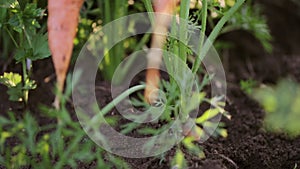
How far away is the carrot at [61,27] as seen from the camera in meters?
1.22

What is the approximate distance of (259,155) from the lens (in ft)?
4.42

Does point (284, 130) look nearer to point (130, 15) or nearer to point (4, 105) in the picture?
point (130, 15)

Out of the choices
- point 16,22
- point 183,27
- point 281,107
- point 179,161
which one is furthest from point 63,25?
point 281,107

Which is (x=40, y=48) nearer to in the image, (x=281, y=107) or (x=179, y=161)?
(x=179, y=161)

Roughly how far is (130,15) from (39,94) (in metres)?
0.33

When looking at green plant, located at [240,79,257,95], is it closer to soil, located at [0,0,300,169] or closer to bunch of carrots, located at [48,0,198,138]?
soil, located at [0,0,300,169]

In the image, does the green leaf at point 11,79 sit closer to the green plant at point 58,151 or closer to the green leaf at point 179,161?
the green plant at point 58,151

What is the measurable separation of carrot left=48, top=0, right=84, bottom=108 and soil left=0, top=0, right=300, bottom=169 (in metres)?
0.25

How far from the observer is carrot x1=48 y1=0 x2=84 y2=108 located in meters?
1.22

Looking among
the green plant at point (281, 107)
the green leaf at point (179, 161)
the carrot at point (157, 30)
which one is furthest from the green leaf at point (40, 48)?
the green plant at point (281, 107)

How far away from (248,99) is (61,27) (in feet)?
2.32

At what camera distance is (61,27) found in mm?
1230

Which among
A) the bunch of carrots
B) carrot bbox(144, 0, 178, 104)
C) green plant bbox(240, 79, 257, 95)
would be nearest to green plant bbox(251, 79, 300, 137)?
green plant bbox(240, 79, 257, 95)

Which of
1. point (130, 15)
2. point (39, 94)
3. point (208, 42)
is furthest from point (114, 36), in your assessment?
point (208, 42)
